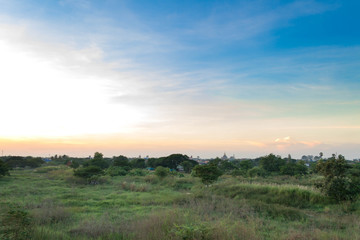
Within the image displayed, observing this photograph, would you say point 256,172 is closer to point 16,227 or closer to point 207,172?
point 207,172

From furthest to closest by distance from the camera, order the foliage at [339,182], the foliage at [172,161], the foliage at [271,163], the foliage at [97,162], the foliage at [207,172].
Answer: the foliage at [172,161]
the foliage at [97,162]
the foliage at [271,163]
the foliage at [207,172]
the foliage at [339,182]

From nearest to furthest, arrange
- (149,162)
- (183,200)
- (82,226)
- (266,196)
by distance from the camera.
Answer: (82,226) < (183,200) < (266,196) < (149,162)

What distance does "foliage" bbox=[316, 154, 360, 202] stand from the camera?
11.9 m

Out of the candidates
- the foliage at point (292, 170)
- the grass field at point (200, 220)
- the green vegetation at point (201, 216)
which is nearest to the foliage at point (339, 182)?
the green vegetation at point (201, 216)

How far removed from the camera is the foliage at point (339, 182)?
11906 millimetres

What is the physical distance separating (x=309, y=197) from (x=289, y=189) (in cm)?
143

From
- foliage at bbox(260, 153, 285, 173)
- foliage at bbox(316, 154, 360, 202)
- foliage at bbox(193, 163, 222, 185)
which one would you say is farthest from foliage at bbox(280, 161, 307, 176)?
foliage at bbox(316, 154, 360, 202)

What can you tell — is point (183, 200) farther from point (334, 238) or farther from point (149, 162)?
point (149, 162)

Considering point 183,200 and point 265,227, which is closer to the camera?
point 265,227

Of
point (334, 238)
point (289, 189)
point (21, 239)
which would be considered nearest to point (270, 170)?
point (289, 189)

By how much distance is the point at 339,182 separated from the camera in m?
12.1

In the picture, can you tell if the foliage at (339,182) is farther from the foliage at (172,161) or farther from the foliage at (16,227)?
the foliage at (172,161)

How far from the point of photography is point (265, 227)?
24.9 ft

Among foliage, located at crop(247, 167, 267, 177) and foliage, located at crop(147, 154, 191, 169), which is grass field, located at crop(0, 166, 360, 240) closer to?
foliage, located at crop(247, 167, 267, 177)
